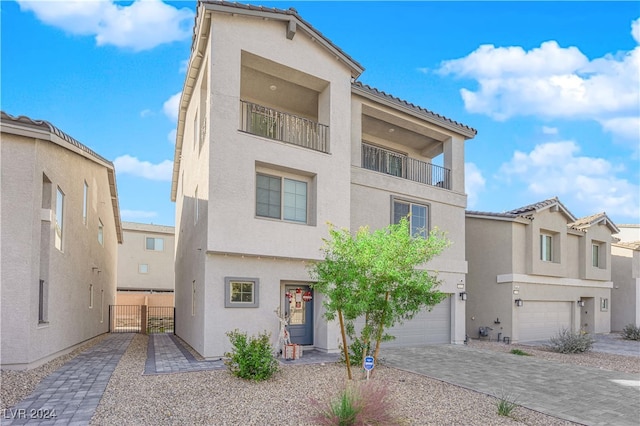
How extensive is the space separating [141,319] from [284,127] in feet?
44.4

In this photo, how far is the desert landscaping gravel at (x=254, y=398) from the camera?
6.74 m

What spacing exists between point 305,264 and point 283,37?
6787 millimetres

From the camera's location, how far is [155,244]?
111ft

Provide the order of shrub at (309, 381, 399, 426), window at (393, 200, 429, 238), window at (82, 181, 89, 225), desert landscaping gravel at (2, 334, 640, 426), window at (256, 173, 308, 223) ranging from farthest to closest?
window at (393, 200, 429, 238) < window at (82, 181, 89, 225) < window at (256, 173, 308, 223) < desert landscaping gravel at (2, 334, 640, 426) < shrub at (309, 381, 399, 426)

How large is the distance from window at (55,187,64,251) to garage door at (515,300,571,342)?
1730 cm

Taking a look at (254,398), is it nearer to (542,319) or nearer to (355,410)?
(355,410)

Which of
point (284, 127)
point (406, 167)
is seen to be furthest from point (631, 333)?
point (284, 127)

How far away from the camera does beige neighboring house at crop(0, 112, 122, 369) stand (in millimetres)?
9219

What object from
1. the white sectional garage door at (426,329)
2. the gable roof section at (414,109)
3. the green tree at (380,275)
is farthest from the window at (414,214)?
the green tree at (380,275)

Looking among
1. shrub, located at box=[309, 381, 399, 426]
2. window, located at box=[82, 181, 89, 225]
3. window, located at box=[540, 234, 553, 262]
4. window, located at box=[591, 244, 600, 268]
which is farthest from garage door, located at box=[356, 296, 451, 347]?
window, located at box=[591, 244, 600, 268]

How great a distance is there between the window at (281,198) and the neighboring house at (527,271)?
398 inches

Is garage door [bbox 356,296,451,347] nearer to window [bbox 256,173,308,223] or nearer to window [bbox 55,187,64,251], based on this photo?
window [bbox 256,173,308,223]

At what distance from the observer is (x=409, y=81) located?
731 inches

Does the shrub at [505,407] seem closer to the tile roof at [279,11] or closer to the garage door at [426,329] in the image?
the garage door at [426,329]
